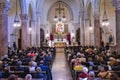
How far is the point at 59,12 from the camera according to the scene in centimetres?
4191

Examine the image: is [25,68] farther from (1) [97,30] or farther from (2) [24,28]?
(1) [97,30]

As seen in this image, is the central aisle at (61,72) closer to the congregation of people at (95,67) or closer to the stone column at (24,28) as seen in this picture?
the congregation of people at (95,67)

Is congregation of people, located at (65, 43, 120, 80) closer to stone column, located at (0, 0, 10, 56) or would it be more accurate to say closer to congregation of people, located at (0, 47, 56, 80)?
congregation of people, located at (0, 47, 56, 80)

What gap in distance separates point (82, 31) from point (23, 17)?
12929mm

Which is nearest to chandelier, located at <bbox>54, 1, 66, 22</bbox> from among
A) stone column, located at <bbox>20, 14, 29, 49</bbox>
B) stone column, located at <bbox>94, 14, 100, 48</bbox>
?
stone column, located at <bbox>94, 14, 100, 48</bbox>

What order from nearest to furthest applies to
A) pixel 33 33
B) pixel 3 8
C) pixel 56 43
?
pixel 3 8 < pixel 33 33 < pixel 56 43

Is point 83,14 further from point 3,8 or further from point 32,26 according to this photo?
point 3,8

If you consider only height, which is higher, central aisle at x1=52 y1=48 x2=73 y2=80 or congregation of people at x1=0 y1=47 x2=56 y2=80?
congregation of people at x1=0 y1=47 x2=56 y2=80

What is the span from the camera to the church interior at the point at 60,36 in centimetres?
1382

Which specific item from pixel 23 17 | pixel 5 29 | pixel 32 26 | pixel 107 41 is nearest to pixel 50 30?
pixel 32 26

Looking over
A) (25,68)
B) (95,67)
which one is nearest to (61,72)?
(95,67)

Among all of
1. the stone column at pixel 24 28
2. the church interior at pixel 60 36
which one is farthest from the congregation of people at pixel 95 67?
the stone column at pixel 24 28

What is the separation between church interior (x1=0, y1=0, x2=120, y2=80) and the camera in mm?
13820

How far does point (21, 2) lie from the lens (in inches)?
945
